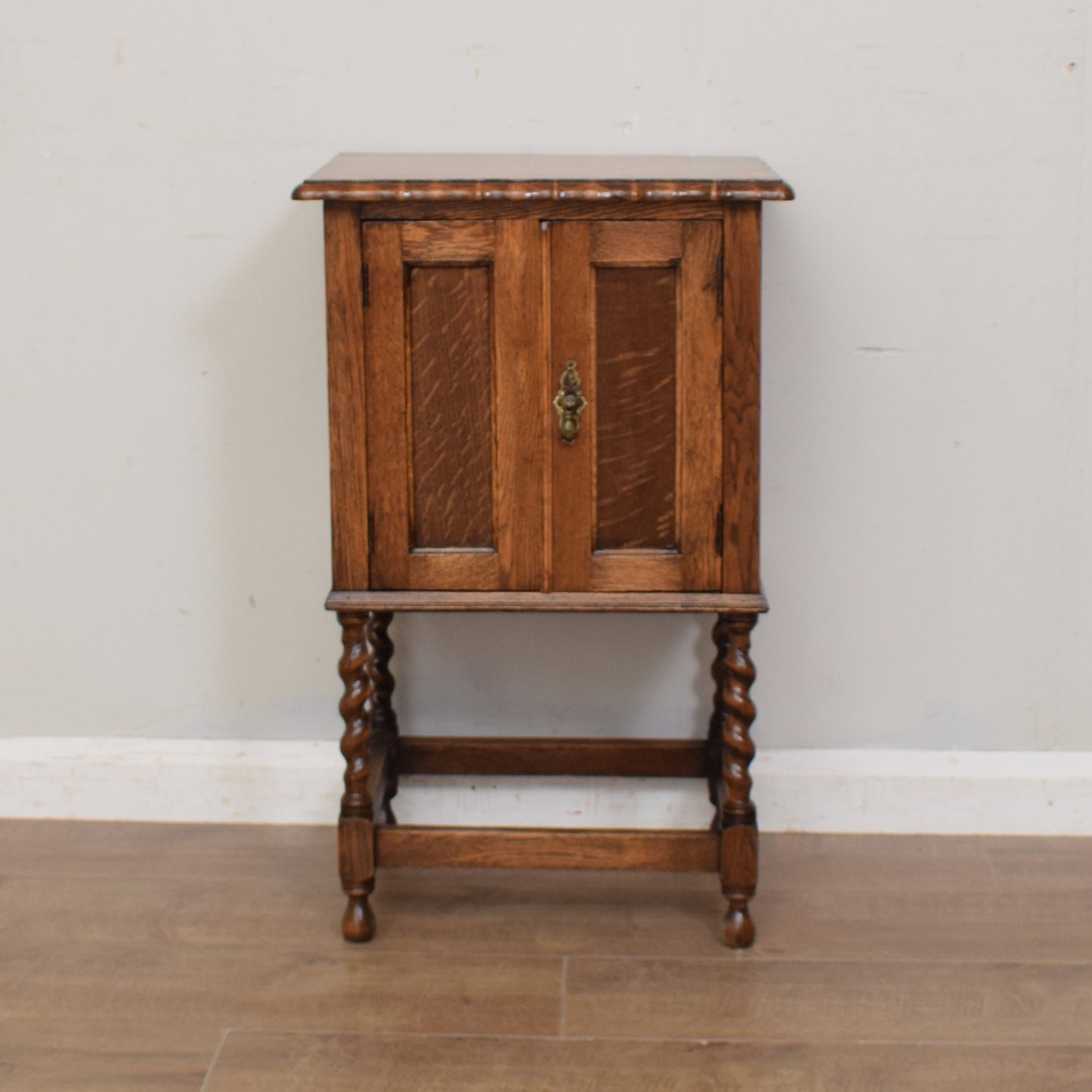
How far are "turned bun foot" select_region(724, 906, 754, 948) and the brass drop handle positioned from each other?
0.77m

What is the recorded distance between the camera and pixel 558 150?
2217 mm

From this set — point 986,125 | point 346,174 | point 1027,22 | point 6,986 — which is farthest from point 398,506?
point 1027,22

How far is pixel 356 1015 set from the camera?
70.7 inches

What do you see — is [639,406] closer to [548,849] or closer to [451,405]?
[451,405]

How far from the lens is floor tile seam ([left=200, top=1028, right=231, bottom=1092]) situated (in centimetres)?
164

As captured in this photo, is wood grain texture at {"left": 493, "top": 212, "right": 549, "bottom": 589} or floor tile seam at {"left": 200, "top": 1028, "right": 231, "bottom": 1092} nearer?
floor tile seam at {"left": 200, "top": 1028, "right": 231, "bottom": 1092}

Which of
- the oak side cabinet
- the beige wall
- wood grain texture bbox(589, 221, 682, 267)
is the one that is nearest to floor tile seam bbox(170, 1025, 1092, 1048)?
the oak side cabinet

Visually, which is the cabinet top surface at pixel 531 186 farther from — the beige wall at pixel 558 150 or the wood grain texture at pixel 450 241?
the beige wall at pixel 558 150

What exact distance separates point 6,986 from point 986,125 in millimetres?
2047

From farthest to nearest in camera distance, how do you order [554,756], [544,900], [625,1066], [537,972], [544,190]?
1. [554,756]
2. [544,900]
3. [537,972]
4. [544,190]
5. [625,1066]

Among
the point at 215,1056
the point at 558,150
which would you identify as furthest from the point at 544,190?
the point at 215,1056

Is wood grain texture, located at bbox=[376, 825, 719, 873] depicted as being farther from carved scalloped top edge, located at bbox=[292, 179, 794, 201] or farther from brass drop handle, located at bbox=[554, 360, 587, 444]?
carved scalloped top edge, located at bbox=[292, 179, 794, 201]

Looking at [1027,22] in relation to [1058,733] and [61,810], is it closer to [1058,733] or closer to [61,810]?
[1058,733]

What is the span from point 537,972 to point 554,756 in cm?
47
